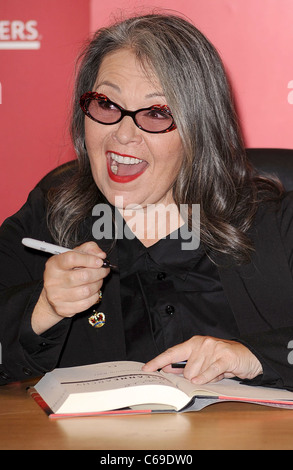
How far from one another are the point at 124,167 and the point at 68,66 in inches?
41.3

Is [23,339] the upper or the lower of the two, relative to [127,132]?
lower

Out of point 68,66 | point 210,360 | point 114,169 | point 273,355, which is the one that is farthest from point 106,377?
point 68,66

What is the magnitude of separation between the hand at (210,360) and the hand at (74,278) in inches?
7.3

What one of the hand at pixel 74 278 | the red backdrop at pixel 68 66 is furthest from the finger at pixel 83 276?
the red backdrop at pixel 68 66

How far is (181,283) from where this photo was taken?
176 centimetres

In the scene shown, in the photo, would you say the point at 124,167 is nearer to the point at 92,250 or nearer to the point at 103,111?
the point at 103,111

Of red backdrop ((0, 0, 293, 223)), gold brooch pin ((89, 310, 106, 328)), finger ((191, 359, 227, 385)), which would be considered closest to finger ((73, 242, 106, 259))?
finger ((191, 359, 227, 385))

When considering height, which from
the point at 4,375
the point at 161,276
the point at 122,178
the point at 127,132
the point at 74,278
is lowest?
the point at 4,375

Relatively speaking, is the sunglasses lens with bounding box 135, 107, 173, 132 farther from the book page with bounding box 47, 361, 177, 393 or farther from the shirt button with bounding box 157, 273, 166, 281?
the book page with bounding box 47, 361, 177, 393

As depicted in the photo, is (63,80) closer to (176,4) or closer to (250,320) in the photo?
(176,4)

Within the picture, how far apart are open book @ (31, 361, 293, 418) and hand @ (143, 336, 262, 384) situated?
0.08 ft

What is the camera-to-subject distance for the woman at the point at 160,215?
1.70 meters

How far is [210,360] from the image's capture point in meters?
1.35

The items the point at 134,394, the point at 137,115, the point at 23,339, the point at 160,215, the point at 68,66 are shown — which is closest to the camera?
the point at 134,394
